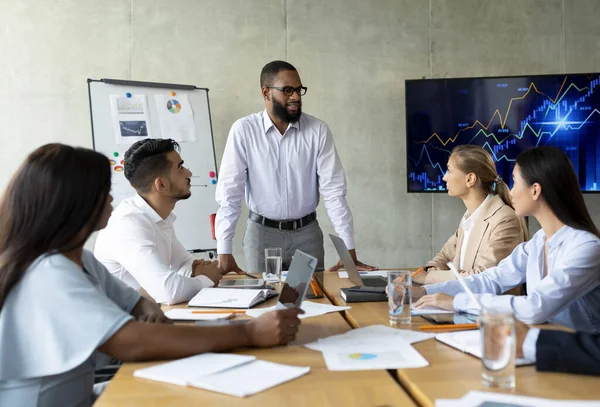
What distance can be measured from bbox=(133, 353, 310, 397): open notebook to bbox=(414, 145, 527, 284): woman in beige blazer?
1.36 m

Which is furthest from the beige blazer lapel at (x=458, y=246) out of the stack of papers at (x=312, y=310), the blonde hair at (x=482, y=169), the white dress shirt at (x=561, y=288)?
the stack of papers at (x=312, y=310)

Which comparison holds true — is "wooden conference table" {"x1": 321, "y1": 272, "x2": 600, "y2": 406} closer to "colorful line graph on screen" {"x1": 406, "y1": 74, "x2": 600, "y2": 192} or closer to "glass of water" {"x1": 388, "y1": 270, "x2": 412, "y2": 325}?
"glass of water" {"x1": 388, "y1": 270, "x2": 412, "y2": 325}

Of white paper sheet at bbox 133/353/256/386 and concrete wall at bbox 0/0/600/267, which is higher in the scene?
concrete wall at bbox 0/0/600/267

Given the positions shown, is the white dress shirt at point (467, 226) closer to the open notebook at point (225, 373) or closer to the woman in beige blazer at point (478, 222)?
the woman in beige blazer at point (478, 222)

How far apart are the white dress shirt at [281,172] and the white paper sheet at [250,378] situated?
2106 mm

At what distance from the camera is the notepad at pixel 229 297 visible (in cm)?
203

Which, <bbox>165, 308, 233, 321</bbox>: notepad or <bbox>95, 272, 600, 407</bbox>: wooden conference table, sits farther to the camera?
<bbox>165, 308, 233, 321</bbox>: notepad

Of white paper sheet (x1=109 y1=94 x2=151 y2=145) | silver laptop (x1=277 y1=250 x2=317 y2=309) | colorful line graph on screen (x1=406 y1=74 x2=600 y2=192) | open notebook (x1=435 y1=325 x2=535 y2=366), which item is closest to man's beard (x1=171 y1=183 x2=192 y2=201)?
silver laptop (x1=277 y1=250 x2=317 y2=309)

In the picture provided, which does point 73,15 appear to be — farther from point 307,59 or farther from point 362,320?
point 362,320

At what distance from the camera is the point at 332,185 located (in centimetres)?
349

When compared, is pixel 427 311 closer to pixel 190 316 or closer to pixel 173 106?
pixel 190 316

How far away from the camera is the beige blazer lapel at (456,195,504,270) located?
2811 millimetres

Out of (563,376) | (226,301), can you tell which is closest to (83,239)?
(226,301)

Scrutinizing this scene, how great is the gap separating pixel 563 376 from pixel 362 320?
2.17 feet
